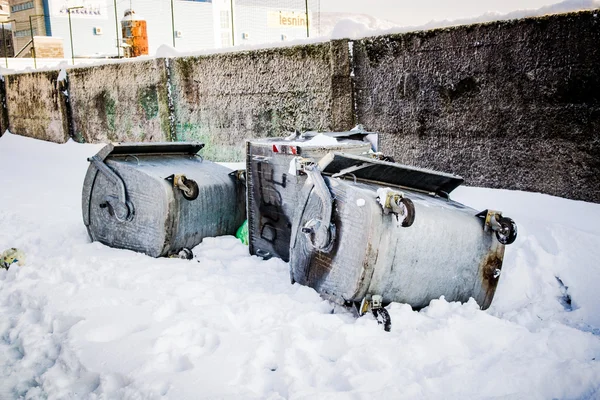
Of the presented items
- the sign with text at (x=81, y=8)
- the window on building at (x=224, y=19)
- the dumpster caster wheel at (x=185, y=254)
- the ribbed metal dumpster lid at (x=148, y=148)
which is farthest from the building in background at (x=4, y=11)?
the dumpster caster wheel at (x=185, y=254)

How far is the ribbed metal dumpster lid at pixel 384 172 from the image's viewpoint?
3252 mm

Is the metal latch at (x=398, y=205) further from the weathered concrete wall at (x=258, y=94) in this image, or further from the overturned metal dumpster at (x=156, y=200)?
the weathered concrete wall at (x=258, y=94)

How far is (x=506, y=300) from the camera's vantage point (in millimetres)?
3443

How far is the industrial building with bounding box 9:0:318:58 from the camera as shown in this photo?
2822cm

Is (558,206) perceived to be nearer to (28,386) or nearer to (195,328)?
(195,328)

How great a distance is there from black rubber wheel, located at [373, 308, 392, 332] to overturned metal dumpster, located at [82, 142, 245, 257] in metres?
2.03

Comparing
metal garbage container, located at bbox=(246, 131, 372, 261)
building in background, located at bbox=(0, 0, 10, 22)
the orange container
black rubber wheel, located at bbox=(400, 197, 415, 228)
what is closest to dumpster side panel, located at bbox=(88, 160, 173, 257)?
metal garbage container, located at bbox=(246, 131, 372, 261)

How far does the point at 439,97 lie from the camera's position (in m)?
5.19

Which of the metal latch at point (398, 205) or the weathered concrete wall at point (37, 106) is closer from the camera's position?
the metal latch at point (398, 205)

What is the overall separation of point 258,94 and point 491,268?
184 inches

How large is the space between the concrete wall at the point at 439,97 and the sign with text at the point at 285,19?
28.9 metres

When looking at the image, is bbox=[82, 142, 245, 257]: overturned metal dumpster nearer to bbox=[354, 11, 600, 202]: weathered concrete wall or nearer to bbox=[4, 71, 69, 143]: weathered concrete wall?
bbox=[354, 11, 600, 202]: weathered concrete wall

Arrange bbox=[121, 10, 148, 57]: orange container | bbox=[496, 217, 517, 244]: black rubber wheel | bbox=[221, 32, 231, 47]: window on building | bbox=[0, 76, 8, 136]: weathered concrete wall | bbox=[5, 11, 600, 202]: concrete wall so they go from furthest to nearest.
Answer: bbox=[221, 32, 231, 47]: window on building → bbox=[121, 10, 148, 57]: orange container → bbox=[0, 76, 8, 136]: weathered concrete wall → bbox=[5, 11, 600, 202]: concrete wall → bbox=[496, 217, 517, 244]: black rubber wheel

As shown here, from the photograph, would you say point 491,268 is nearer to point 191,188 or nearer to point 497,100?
point 497,100
